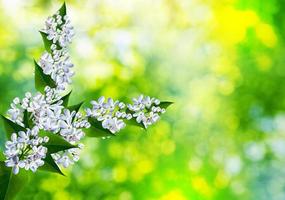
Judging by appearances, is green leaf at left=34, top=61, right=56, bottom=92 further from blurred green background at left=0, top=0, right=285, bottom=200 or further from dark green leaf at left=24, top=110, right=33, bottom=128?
blurred green background at left=0, top=0, right=285, bottom=200

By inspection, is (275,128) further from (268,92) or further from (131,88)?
(131,88)

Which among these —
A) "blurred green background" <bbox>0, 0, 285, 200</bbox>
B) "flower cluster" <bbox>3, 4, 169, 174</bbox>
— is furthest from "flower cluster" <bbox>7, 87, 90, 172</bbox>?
"blurred green background" <bbox>0, 0, 285, 200</bbox>

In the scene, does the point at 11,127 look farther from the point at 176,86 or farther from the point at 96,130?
the point at 176,86

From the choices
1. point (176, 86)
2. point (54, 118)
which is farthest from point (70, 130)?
point (176, 86)

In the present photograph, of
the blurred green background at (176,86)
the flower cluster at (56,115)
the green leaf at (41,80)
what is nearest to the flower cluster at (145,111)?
the flower cluster at (56,115)

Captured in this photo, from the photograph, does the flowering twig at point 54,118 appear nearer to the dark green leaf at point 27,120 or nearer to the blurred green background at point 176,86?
the dark green leaf at point 27,120
